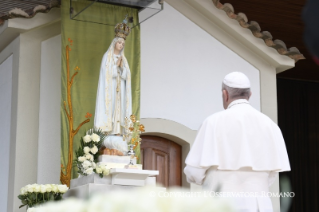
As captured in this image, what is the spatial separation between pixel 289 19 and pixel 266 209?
761 centimetres

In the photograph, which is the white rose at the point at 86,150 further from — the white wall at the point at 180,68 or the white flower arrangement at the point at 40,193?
the white wall at the point at 180,68

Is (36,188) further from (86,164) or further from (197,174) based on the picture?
(197,174)

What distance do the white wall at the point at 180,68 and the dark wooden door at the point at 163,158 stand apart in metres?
0.50

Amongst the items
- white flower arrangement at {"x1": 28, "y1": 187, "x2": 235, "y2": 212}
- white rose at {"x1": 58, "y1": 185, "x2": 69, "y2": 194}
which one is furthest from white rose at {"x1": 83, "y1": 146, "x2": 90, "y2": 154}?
white flower arrangement at {"x1": 28, "y1": 187, "x2": 235, "y2": 212}

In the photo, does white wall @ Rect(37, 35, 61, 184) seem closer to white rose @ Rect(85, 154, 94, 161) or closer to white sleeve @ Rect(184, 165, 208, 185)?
white rose @ Rect(85, 154, 94, 161)

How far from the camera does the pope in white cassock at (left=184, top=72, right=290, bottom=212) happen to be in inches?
161

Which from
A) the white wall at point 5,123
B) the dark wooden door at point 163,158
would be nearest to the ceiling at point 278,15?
the dark wooden door at point 163,158

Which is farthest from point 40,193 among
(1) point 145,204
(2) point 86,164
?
(1) point 145,204

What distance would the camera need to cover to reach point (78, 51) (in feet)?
26.1

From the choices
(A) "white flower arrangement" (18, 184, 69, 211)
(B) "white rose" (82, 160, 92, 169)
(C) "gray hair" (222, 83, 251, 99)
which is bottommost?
(A) "white flower arrangement" (18, 184, 69, 211)

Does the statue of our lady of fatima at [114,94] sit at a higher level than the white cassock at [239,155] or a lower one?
higher

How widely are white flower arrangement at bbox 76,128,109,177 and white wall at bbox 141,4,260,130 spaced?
70.8 inches

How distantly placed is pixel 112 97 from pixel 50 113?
1398 mm

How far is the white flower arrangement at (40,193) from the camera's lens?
6406 mm
